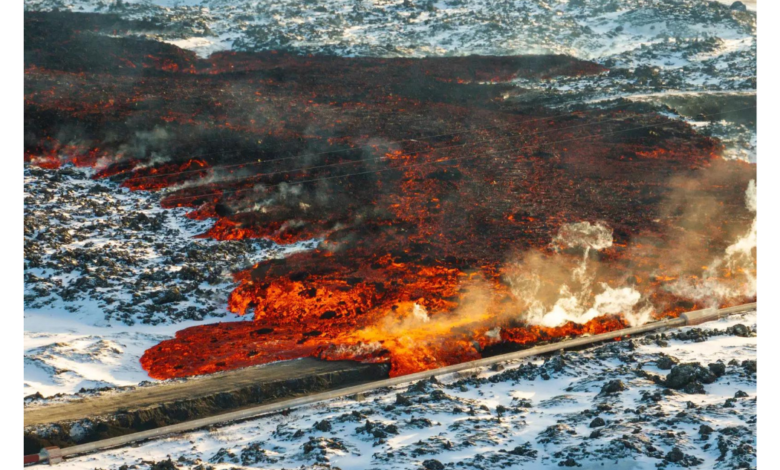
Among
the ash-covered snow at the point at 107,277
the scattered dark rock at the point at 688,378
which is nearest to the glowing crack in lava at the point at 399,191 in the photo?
the ash-covered snow at the point at 107,277

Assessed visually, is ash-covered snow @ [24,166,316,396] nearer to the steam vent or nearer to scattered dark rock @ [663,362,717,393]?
the steam vent

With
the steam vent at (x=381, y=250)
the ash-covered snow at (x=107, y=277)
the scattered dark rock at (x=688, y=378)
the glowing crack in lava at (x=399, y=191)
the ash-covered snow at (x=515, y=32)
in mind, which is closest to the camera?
the steam vent at (x=381, y=250)

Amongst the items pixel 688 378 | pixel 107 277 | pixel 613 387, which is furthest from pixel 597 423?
pixel 107 277

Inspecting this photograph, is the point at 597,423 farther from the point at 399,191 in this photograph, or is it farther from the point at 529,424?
the point at 399,191

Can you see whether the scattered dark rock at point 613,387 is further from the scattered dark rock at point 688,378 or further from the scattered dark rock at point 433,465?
the scattered dark rock at point 433,465

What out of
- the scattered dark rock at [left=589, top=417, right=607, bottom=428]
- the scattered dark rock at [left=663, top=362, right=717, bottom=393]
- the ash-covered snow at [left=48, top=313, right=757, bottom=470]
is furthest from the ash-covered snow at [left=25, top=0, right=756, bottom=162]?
the scattered dark rock at [left=589, top=417, right=607, bottom=428]

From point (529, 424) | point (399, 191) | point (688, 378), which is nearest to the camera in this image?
point (529, 424)
